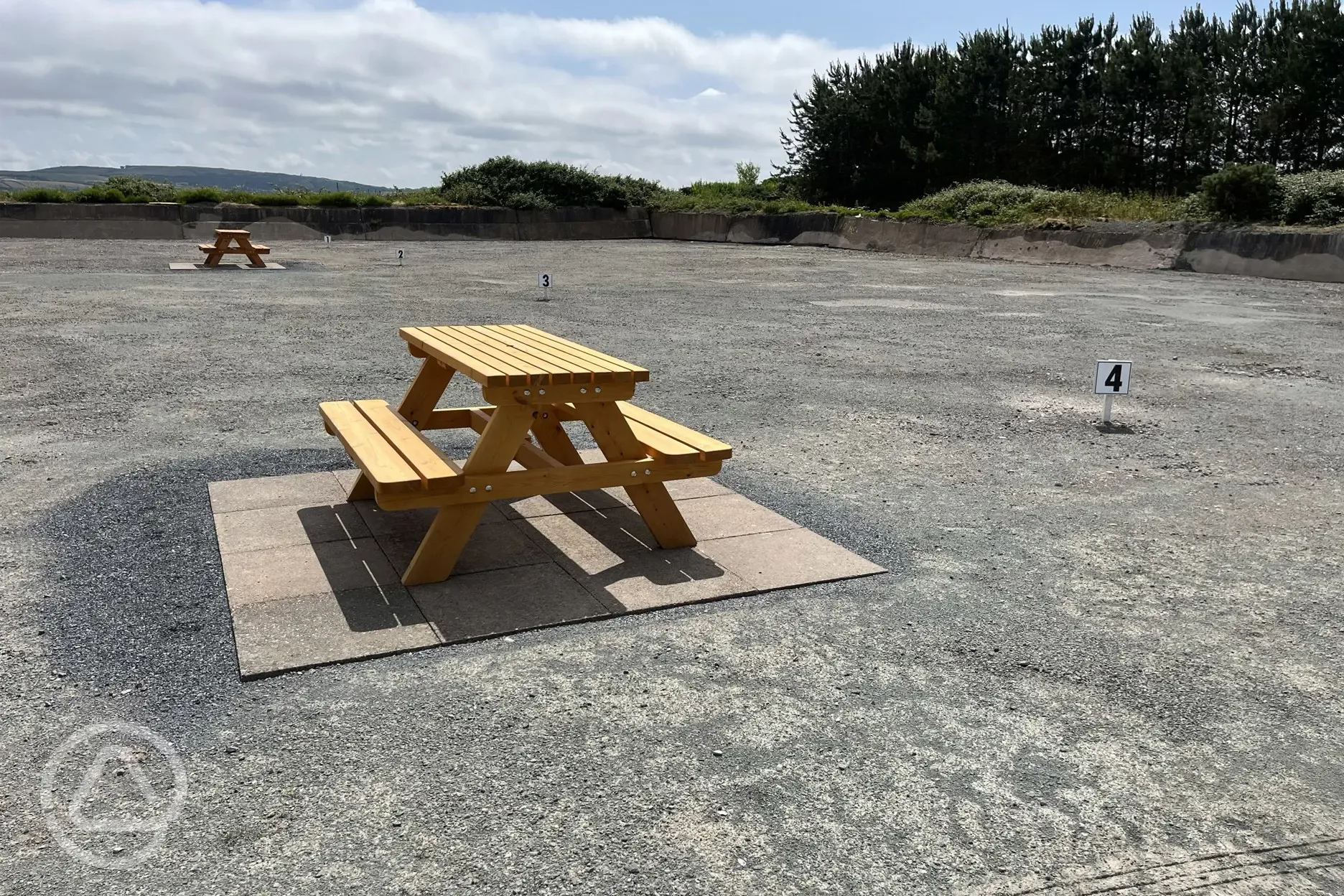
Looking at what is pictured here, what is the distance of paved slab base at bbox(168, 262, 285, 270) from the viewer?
59.7 feet

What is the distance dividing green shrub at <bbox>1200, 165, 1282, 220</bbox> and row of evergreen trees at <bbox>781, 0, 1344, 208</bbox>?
844cm

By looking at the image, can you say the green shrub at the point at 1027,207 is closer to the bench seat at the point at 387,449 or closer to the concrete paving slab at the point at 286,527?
the bench seat at the point at 387,449

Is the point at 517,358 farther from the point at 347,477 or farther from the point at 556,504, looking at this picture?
the point at 347,477

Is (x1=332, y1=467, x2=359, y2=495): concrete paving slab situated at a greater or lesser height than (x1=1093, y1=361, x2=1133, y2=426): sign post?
lesser

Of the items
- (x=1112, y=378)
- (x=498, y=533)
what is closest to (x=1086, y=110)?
(x=1112, y=378)

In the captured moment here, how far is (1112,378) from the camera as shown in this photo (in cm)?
749

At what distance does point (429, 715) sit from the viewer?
11.1 feet

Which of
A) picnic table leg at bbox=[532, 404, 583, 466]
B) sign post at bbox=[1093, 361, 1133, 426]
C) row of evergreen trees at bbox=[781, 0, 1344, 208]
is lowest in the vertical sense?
picnic table leg at bbox=[532, 404, 583, 466]

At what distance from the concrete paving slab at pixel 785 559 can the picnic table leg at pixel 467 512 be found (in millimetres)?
1050

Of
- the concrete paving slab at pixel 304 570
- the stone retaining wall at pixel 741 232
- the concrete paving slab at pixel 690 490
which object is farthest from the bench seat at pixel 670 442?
the stone retaining wall at pixel 741 232

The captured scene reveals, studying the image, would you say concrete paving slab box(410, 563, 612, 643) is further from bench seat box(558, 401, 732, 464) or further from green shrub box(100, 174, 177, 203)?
green shrub box(100, 174, 177, 203)

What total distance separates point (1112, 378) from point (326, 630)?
5.55 m

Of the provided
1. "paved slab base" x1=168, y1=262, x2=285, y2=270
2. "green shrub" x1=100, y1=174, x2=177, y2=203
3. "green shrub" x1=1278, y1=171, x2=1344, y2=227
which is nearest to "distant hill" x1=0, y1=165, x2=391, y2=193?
"green shrub" x1=100, y1=174, x2=177, y2=203

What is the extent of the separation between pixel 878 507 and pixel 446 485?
2376 mm
